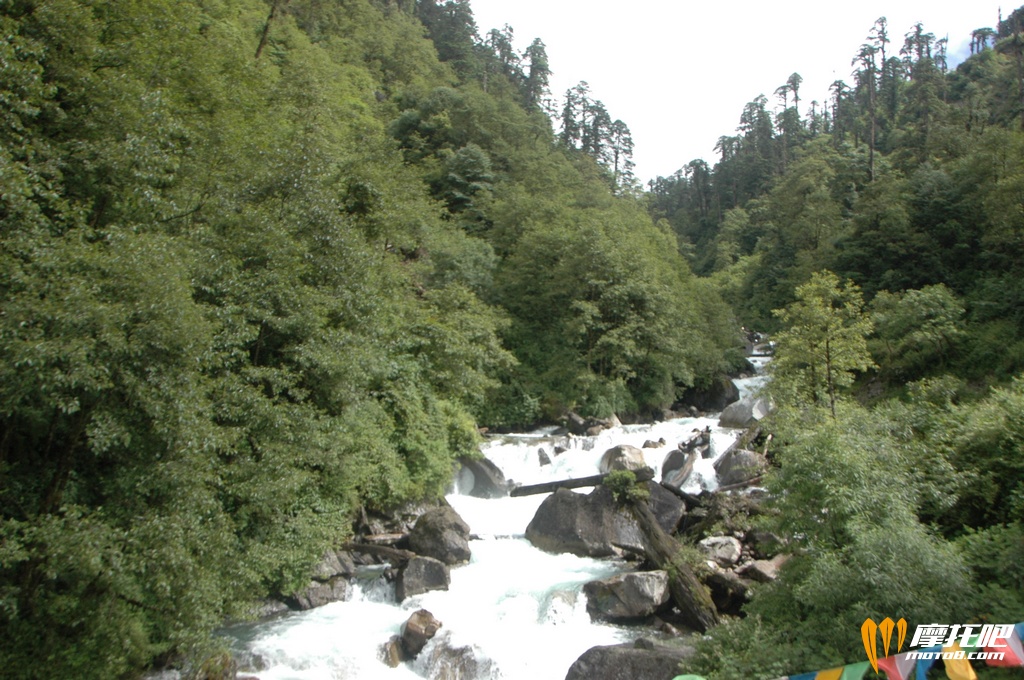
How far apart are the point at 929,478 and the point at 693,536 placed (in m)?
5.52

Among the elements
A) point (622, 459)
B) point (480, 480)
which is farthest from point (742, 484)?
point (480, 480)

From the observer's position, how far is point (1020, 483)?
7.56 metres

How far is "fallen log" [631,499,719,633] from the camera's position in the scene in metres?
10.5

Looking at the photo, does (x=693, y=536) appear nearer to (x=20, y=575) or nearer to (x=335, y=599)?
(x=335, y=599)

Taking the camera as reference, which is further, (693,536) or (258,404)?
(693,536)

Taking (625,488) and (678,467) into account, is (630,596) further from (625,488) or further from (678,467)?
(678,467)

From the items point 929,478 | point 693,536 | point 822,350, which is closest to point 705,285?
point 822,350

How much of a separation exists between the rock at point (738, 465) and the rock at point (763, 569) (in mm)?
4976

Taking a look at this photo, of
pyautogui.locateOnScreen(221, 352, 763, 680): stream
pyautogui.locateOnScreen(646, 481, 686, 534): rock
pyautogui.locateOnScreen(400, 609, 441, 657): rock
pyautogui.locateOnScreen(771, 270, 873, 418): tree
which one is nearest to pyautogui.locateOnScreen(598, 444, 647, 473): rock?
pyautogui.locateOnScreen(646, 481, 686, 534): rock

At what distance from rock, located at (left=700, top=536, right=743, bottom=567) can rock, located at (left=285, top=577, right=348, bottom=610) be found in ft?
23.7

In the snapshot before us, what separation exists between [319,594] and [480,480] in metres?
7.51

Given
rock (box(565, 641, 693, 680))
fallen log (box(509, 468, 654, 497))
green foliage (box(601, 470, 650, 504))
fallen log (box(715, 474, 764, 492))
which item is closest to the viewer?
rock (box(565, 641, 693, 680))

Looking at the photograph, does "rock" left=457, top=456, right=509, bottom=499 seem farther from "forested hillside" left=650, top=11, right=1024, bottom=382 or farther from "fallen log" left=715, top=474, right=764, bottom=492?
"forested hillside" left=650, top=11, right=1024, bottom=382

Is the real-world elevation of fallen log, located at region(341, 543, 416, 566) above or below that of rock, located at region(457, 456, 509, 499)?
below
